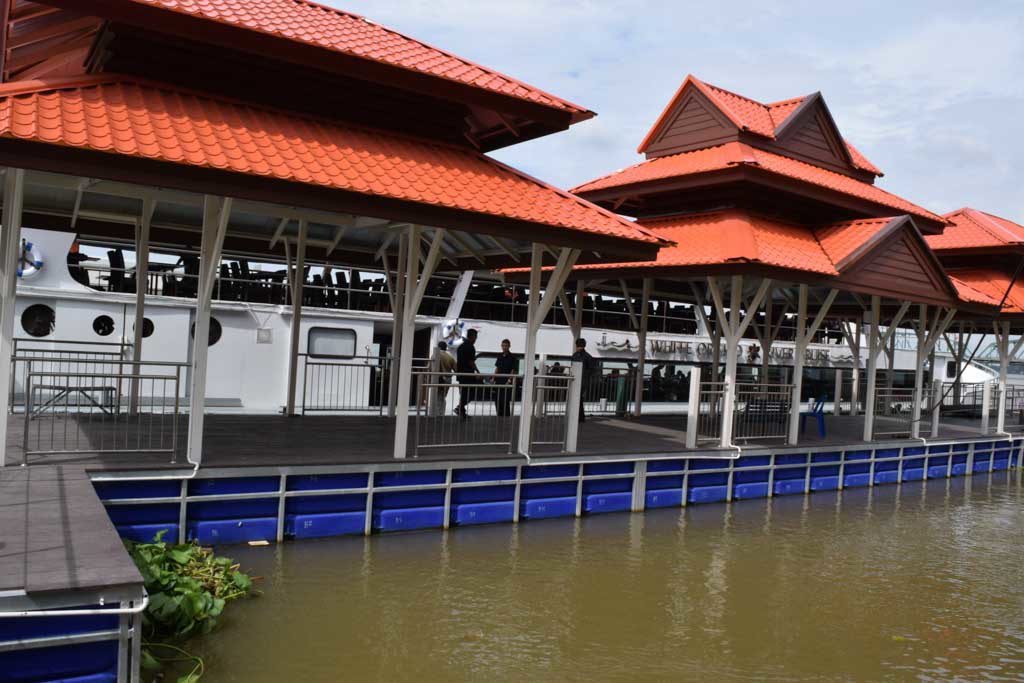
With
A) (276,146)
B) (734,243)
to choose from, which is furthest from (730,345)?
(276,146)

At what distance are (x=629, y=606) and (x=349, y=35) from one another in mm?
8167

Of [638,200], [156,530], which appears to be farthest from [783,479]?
[156,530]

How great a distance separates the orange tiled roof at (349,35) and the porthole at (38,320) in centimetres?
872

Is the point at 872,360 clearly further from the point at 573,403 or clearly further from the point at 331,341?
the point at 331,341

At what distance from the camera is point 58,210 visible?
13562mm

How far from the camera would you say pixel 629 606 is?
833 cm

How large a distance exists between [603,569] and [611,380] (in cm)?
1062

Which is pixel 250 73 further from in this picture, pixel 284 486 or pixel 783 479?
pixel 783 479

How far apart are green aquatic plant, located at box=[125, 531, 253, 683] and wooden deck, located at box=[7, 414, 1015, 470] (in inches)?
62.1

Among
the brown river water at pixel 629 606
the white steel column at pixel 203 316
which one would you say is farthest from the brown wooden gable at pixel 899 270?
the white steel column at pixel 203 316

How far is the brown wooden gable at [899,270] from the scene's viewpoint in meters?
15.7

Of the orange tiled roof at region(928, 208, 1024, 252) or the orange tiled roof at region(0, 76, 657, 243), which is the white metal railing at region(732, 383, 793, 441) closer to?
the orange tiled roof at region(0, 76, 657, 243)

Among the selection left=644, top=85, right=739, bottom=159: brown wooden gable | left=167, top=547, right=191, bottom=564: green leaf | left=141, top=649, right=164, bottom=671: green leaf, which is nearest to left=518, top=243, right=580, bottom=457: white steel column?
left=167, top=547, right=191, bottom=564: green leaf

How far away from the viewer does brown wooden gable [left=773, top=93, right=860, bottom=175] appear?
18.7 metres
